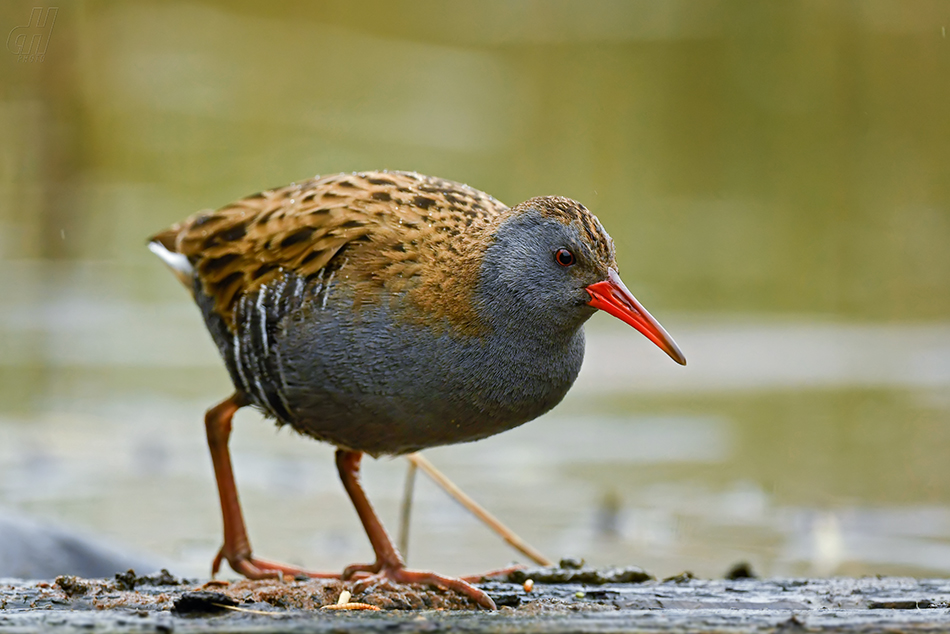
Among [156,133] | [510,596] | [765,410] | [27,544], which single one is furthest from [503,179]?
[510,596]

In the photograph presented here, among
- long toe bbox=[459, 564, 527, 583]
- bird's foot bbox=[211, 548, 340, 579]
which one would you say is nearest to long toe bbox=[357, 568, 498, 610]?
long toe bbox=[459, 564, 527, 583]

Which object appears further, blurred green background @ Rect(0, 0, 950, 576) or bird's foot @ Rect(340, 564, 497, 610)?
blurred green background @ Rect(0, 0, 950, 576)

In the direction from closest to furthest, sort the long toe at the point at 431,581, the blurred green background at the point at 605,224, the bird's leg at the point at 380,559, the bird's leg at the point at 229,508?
the long toe at the point at 431,581 < the bird's leg at the point at 380,559 < the bird's leg at the point at 229,508 < the blurred green background at the point at 605,224

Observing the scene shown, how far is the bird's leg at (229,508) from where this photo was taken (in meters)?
4.43

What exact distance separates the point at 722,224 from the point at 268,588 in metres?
10.9

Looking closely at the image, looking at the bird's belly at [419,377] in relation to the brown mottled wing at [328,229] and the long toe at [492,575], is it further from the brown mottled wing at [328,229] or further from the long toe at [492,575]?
the long toe at [492,575]

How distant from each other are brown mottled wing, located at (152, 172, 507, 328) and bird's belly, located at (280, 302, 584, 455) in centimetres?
18

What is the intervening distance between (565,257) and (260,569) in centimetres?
161

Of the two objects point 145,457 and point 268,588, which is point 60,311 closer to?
point 145,457

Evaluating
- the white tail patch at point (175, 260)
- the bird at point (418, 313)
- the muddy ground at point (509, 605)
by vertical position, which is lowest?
the muddy ground at point (509, 605)

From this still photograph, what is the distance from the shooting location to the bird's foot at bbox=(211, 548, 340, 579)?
4.25m

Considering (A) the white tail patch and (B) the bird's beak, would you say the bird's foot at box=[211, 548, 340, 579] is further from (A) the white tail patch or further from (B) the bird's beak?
(B) the bird's beak

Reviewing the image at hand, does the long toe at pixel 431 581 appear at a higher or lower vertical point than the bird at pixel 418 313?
lower

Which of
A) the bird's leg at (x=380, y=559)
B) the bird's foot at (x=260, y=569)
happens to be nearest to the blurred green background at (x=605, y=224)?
the bird's foot at (x=260, y=569)
